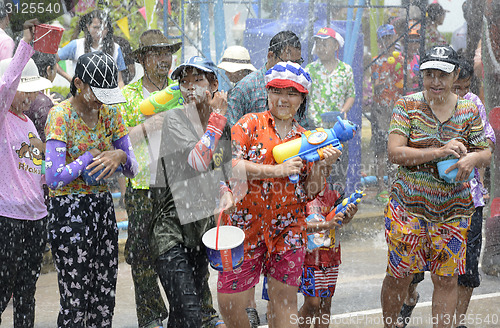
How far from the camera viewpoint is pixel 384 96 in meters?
11.0

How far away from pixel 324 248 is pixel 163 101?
155 cm

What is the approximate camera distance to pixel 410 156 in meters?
4.81

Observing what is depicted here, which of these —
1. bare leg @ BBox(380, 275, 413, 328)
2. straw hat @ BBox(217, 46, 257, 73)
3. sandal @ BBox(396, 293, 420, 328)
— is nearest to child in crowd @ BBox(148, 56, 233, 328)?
bare leg @ BBox(380, 275, 413, 328)

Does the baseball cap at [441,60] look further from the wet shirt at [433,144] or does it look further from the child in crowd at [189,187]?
the child in crowd at [189,187]

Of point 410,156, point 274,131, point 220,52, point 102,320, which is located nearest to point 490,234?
point 410,156

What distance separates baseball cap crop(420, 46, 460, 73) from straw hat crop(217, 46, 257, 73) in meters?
3.24

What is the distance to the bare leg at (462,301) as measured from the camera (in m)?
5.42

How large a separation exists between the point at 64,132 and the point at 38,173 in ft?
2.47

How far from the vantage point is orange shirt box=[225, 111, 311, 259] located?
13.9 feet

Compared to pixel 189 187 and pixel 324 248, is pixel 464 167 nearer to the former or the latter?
pixel 324 248

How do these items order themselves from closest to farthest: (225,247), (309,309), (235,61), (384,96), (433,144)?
(225,247) → (433,144) → (309,309) → (235,61) → (384,96)

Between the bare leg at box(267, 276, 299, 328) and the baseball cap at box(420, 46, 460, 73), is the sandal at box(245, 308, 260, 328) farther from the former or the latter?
the baseball cap at box(420, 46, 460, 73)

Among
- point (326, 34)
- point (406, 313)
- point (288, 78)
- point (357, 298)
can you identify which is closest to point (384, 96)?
point (326, 34)

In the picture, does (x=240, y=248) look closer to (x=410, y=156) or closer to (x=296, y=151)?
(x=296, y=151)
